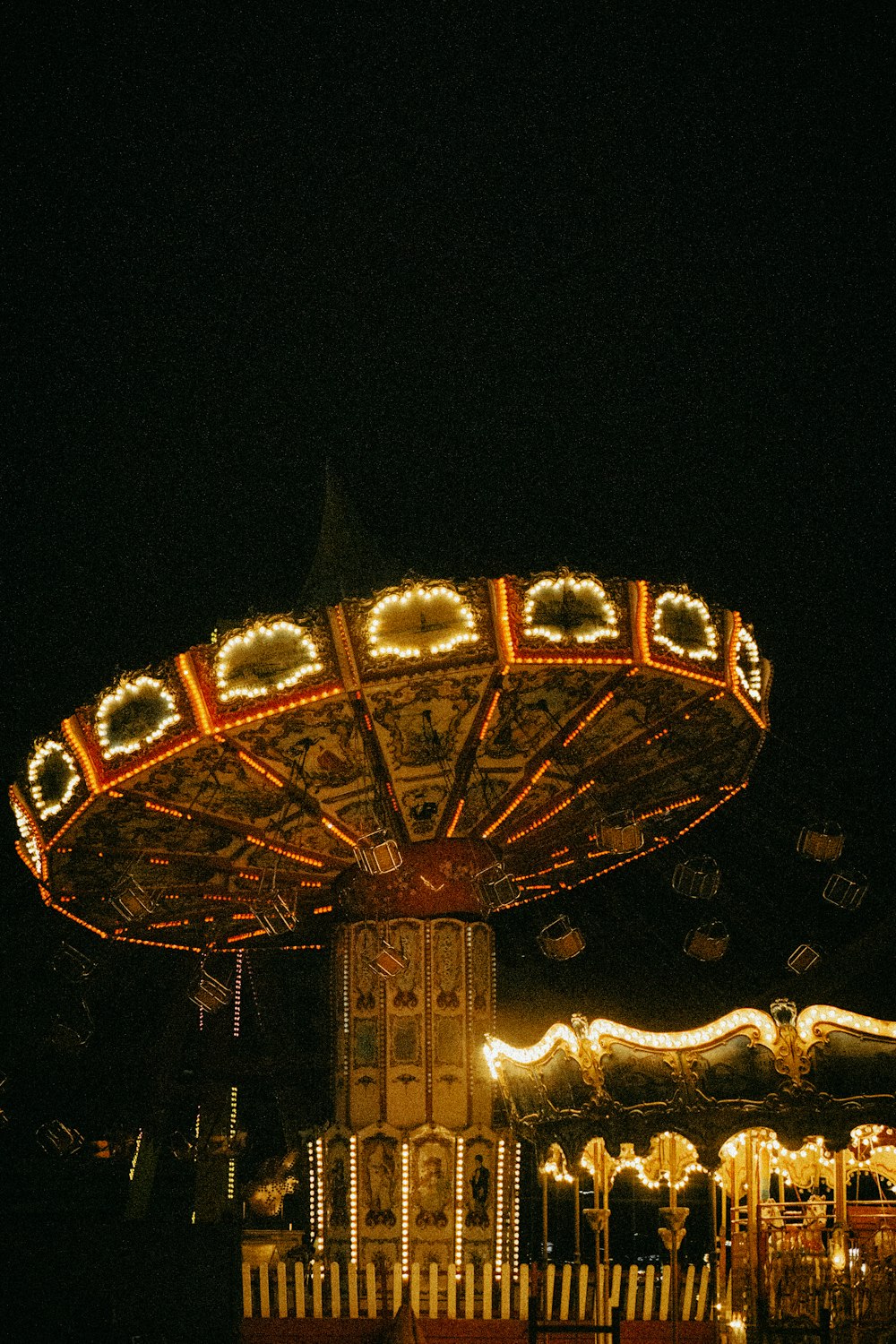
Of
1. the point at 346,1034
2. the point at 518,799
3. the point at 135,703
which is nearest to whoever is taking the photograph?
the point at 135,703

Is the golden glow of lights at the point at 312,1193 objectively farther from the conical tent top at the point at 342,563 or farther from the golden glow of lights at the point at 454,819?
the conical tent top at the point at 342,563

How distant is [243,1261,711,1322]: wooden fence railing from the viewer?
528 inches

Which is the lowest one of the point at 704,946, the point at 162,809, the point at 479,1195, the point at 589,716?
the point at 479,1195

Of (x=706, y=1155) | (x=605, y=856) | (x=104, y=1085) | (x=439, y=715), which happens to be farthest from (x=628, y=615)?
(x=104, y=1085)

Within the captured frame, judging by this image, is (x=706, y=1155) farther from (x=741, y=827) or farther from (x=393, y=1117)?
(x=741, y=827)

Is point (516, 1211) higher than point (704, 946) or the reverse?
the reverse

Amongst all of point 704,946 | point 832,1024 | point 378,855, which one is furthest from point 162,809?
point 832,1024

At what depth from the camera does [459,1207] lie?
1417 centimetres

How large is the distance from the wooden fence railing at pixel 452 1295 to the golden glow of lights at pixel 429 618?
6.12 metres

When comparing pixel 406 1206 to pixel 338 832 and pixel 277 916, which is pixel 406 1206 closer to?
pixel 277 916

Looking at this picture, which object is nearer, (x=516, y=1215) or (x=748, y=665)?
(x=748, y=665)

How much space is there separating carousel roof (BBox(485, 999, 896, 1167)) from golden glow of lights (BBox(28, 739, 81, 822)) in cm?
534

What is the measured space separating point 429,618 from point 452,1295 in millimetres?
6600

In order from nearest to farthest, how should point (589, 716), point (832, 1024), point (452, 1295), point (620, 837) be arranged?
point (832, 1024), point (452, 1295), point (589, 716), point (620, 837)
